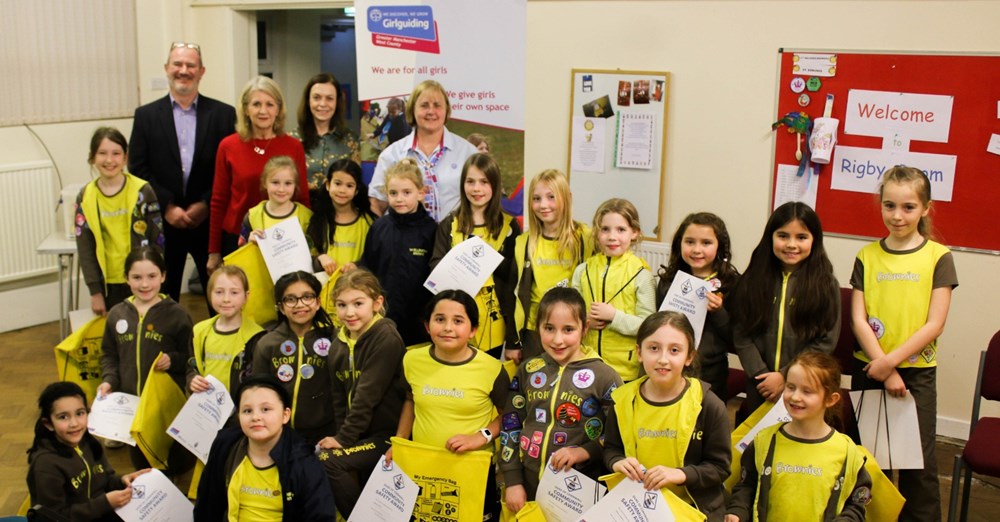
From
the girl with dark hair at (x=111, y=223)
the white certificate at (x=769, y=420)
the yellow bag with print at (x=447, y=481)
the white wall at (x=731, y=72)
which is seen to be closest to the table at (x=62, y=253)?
the white wall at (x=731, y=72)

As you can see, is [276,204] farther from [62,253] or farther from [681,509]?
[681,509]

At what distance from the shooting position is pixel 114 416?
13.6 feet

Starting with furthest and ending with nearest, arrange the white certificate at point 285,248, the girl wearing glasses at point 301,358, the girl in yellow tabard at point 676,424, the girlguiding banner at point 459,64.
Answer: the girlguiding banner at point 459,64
the white certificate at point 285,248
the girl wearing glasses at point 301,358
the girl in yellow tabard at point 676,424

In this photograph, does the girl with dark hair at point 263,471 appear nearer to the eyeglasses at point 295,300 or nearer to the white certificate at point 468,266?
the eyeglasses at point 295,300

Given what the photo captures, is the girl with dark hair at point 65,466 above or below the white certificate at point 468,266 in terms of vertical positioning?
below

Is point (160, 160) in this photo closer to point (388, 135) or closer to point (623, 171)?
point (388, 135)

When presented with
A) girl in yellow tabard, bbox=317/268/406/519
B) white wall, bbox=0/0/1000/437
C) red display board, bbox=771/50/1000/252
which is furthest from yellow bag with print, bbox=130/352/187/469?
red display board, bbox=771/50/1000/252

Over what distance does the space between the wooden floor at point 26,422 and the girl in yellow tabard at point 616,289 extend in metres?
1.64

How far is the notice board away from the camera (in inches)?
217

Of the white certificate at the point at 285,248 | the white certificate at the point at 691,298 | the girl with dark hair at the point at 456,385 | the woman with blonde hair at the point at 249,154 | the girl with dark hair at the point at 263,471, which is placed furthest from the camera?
the woman with blonde hair at the point at 249,154

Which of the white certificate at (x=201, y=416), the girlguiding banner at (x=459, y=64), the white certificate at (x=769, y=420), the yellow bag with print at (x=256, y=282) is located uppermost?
the girlguiding banner at (x=459, y=64)

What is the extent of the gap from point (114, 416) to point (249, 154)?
4.64ft

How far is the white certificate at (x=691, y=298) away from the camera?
3586mm

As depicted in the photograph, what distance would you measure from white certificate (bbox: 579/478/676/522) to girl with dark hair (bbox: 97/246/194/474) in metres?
2.26
